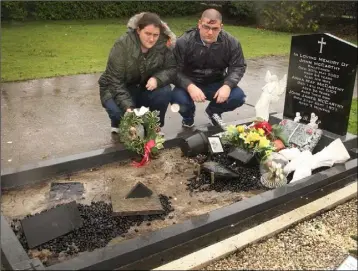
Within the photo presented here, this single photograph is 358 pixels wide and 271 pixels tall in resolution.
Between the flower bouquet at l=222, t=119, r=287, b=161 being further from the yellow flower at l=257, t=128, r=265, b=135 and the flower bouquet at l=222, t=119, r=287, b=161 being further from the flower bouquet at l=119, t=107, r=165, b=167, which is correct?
the flower bouquet at l=119, t=107, r=165, b=167

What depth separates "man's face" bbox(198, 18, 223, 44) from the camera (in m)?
4.45

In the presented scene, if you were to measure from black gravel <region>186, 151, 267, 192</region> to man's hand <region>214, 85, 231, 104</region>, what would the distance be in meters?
0.76

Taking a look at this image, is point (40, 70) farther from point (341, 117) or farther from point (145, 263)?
point (145, 263)

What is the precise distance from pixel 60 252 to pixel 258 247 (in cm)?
136

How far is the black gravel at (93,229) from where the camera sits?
2879mm

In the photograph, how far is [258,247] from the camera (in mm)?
3141

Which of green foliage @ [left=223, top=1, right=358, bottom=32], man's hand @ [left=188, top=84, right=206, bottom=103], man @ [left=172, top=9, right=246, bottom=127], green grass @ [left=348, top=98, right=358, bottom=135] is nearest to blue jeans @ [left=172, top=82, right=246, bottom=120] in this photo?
man @ [left=172, top=9, right=246, bottom=127]

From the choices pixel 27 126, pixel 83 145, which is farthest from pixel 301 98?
pixel 27 126

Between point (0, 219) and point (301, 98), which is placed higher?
point (301, 98)

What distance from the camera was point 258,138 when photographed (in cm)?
389

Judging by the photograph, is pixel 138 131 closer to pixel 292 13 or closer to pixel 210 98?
pixel 210 98

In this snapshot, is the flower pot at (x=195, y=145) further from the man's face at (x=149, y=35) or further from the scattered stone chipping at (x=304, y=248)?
the scattered stone chipping at (x=304, y=248)

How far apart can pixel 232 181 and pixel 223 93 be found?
115 centimetres

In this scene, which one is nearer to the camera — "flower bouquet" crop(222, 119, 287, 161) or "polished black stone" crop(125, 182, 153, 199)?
"polished black stone" crop(125, 182, 153, 199)
